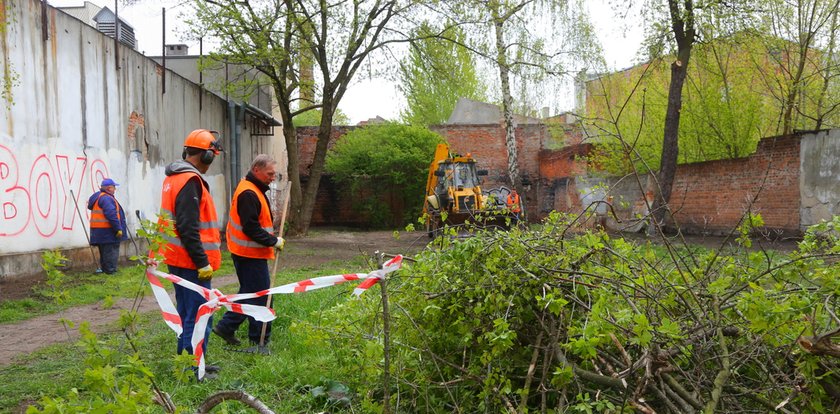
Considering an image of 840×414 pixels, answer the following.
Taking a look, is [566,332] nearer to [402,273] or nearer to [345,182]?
[402,273]

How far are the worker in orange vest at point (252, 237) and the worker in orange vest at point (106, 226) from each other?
19.3 ft

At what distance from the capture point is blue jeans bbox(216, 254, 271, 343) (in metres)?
5.62

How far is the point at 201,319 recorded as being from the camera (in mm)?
4285

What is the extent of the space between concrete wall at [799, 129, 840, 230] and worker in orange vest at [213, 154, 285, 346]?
1312cm

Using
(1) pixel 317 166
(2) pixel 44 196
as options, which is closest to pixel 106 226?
(2) pixel 44 196

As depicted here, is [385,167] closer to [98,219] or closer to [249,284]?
[98,219]

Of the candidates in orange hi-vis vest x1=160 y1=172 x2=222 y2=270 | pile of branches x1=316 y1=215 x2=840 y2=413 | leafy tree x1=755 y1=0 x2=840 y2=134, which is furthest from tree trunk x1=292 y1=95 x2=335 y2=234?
pile of branches x1=316 y1=215 x2=840 y2=413

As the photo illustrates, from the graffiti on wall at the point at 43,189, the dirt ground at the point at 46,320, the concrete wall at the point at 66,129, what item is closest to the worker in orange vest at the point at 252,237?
the dirt ground at the point at 46,320

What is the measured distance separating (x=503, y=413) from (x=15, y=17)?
10.1 meters

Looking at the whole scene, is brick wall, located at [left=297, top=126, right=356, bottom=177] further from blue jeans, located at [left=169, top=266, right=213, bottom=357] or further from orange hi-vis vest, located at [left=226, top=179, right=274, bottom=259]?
blue jeans, located at [left=169, top=266, right=213, bottom=357]

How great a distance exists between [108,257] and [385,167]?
60.9 feet

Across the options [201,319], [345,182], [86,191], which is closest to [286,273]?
[86,191]

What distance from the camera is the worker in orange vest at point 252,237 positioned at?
5484mm

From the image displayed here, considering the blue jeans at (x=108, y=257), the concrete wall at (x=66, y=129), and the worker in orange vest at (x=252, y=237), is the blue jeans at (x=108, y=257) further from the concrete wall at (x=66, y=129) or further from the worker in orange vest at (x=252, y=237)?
the worker in orange vest at (x=252, y=237)
